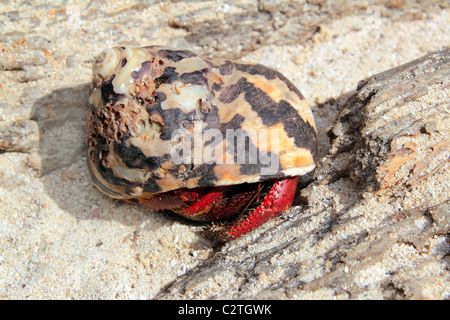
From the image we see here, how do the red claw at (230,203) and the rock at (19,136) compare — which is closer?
the red claw at (230,203)

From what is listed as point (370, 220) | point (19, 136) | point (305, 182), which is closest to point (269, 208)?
point (305, 182)

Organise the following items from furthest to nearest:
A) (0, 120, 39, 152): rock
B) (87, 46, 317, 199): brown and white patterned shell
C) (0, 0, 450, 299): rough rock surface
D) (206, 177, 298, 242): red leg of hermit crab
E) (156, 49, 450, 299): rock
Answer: (0, 120, 39, 152): rock → (206, 177, 298, 242): red leg of hermit crab → (87, 46, 317, 199): brown and white patterned shell → (0, 0, 450, 299): rough rock surface → (156, 49, 450, 299): rock

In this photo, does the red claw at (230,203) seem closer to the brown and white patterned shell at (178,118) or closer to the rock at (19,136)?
the brown and white patterned shell at (178,118)

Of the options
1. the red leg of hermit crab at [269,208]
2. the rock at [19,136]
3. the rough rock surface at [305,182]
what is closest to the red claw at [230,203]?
the red leg of hermit crab at [269,208]

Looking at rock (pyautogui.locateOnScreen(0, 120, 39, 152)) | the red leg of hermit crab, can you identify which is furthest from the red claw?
rock (pyautogui.locateOnScreen(0, 120, 39, 152))

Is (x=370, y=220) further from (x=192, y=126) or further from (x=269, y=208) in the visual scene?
(x=192, y=126)

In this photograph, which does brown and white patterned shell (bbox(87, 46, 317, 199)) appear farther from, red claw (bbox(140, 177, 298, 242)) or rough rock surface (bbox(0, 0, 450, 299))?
rough rock surface (bbox(0, 0, 450, 299))

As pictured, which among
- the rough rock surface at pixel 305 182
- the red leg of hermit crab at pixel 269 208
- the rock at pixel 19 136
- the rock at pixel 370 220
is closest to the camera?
the rock at pixel 370 220
